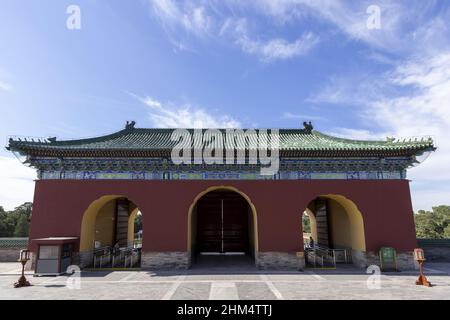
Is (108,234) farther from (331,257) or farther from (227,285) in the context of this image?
(331,257)

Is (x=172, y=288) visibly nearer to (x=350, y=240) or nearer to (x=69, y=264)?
(x=69, y=264)

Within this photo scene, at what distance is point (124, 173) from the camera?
1376cm

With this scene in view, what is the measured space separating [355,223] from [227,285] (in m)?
8.13

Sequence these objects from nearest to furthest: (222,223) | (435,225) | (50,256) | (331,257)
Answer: (50,256) → (331,257) → (222,223) → (435,225)

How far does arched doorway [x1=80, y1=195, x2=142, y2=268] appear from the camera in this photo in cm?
1359

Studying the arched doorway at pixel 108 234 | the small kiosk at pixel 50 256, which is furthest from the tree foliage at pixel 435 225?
the small kiosk at pixel 50 256

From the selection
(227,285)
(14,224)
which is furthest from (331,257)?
(14,224)

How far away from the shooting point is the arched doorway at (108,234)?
44.6ft

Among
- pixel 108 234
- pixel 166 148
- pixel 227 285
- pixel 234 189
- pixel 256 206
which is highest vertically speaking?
pixel 166 148

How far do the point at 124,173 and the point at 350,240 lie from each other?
42.2ft

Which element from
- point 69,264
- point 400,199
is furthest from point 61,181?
point 400,199

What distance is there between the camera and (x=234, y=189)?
45.1ft

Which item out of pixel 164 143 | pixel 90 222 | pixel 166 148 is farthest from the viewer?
pixel 164 143

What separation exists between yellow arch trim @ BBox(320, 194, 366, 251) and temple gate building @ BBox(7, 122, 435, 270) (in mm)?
52
